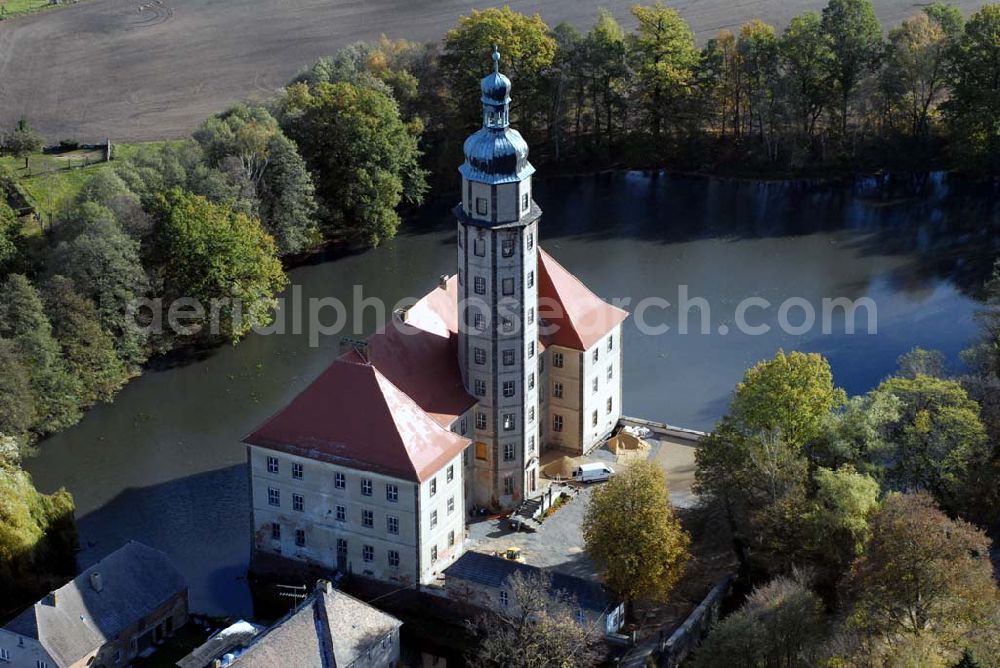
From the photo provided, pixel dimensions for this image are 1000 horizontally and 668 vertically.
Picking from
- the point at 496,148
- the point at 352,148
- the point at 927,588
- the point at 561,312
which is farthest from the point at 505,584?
the point at 352,148

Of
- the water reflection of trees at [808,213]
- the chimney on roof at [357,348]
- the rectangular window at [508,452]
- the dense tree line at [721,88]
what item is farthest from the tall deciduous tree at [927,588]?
Answer: the dense tree line at [721,88]

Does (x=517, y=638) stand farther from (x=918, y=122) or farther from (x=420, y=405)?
(x=918, y=122)

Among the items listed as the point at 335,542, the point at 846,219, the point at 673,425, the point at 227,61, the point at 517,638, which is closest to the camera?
the point at 517,638

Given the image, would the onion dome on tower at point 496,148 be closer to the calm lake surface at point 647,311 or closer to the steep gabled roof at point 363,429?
the steep gabled roof at point 363,429

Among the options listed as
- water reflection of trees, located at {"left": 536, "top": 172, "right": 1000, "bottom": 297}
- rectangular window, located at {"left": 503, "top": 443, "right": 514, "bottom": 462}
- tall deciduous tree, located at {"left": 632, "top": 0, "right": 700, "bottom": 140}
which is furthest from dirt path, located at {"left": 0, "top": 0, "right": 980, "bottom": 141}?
rectangular window, located at {"left": 503, "top": 443, "right": 514, "bottom": 462}

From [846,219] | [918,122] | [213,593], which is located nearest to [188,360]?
[213,593]
